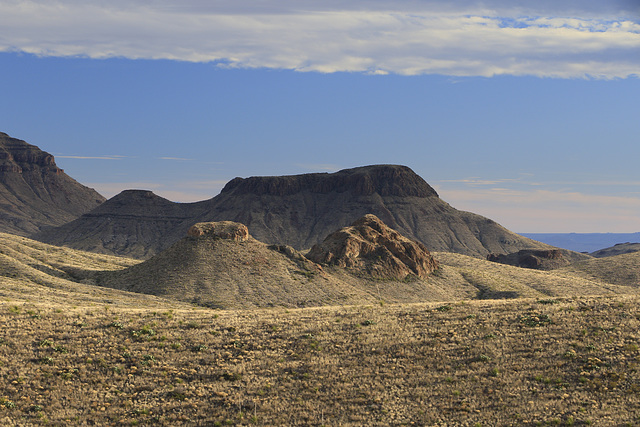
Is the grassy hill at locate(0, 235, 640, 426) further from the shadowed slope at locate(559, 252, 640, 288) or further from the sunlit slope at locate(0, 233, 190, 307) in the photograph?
the shadowed slope at locate(559, 252, 640, 288)

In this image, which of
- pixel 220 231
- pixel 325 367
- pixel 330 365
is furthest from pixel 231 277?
pixel 325 367

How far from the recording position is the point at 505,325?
4028cm

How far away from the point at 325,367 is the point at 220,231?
8153 cm

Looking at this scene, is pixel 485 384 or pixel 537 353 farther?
pixel 537 353

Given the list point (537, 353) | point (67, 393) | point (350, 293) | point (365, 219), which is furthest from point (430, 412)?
point (365, 219)

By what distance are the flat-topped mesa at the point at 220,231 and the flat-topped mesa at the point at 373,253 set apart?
15357mm

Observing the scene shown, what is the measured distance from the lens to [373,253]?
126 metres

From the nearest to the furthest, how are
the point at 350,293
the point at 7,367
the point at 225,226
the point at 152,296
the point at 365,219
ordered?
the point at 7,367 < the point at 152,296 < the point at 350,293 < the point at 225,226 < the point at 365,219

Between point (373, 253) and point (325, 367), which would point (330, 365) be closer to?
point (325, 367)

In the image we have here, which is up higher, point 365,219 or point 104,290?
point 365,219

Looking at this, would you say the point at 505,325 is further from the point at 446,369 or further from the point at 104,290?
the point at 104,290

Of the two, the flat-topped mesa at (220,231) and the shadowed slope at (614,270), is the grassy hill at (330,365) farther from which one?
the shadowed slope at (614,270)

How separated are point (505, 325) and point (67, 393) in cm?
2684

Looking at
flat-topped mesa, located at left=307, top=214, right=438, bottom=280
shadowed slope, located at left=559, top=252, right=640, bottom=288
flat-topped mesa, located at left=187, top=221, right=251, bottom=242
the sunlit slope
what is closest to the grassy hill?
the sunlit slope
